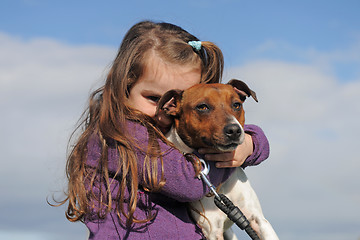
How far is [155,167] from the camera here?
13.0ft

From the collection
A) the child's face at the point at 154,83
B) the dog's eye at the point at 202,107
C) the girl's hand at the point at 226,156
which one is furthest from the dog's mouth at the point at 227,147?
the child's face at the point at 154,83

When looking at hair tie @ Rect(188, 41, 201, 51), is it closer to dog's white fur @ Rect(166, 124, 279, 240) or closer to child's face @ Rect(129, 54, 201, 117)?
child's face @ Rect(129, 54, 201, 117)

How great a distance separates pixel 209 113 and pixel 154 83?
693 mm

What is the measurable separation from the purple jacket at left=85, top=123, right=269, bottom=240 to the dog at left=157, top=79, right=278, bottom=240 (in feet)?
0.48

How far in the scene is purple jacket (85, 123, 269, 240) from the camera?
3971 mm

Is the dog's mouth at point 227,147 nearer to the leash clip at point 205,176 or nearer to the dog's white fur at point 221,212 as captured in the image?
the leash clip at point 205,176

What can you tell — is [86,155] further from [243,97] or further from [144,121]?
[243,97]

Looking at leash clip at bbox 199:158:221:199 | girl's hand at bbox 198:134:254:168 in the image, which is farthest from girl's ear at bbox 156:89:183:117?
leash clip at bbox 199:158:221:199

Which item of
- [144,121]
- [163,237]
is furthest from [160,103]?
[163,237]

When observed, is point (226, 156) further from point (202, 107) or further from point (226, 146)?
point (202, 107)

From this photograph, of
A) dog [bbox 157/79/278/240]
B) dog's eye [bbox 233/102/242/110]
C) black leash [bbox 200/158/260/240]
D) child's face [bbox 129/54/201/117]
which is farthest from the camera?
child's face [bbox 129/54/201/117]

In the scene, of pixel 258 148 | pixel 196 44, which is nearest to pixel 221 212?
pixel 258 148

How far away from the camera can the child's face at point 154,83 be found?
454 centimetres

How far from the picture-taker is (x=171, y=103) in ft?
14.5
